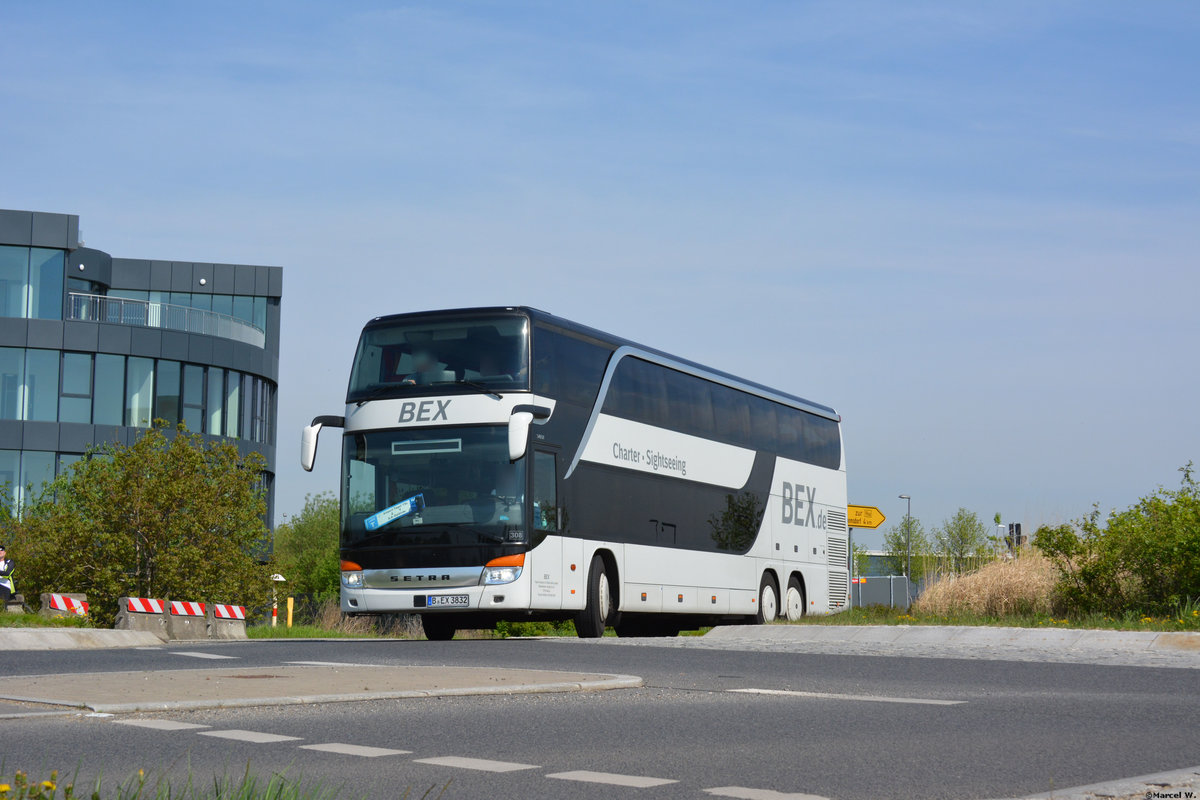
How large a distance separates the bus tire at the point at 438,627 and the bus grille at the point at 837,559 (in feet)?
32.1

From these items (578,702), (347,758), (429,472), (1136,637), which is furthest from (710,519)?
(347,758)

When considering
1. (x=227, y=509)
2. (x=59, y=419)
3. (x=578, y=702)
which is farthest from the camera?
(x=59, y=419)

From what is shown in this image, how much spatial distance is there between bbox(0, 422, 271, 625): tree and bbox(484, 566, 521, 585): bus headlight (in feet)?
53.8

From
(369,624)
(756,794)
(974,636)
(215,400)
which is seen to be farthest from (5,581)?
(215,400)

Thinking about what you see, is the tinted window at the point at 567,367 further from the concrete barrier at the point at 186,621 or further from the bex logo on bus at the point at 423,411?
the concrete barrier at the point at 186,621

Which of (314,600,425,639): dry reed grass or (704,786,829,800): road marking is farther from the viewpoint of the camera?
(314,600,425,639): dry reed grass

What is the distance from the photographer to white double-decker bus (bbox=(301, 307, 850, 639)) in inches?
740

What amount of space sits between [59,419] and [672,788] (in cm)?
4925

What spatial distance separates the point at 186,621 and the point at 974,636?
14674mm

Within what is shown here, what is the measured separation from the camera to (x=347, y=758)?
685 centimetres

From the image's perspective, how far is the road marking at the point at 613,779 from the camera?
6.26m

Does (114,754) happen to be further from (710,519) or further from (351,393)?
(710,519)

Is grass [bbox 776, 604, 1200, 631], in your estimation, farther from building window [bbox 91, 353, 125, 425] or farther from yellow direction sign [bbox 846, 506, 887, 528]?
building window [bbox 91, 353, 125, 425]

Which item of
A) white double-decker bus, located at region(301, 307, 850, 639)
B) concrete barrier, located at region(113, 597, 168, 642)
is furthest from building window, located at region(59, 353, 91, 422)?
white double-decker bus, located at region(301, 307, 850, 639)
